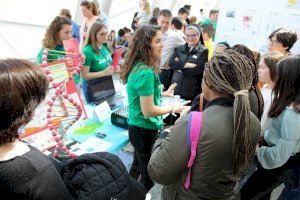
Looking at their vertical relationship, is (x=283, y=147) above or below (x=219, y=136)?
below

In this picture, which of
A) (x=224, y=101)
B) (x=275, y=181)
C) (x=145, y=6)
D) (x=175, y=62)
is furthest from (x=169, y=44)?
(x=145, y=6)

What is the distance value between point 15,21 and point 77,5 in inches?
52.1

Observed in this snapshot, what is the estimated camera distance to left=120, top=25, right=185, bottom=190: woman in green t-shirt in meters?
1.75

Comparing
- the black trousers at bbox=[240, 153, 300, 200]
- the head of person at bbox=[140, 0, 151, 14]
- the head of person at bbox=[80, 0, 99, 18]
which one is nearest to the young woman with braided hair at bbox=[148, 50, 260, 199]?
the black trousers at bbox=[240, 153, 300, 200]

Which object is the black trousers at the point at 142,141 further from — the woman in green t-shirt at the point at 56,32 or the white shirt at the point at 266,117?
the woman in green t-shirt at the point at 56,32

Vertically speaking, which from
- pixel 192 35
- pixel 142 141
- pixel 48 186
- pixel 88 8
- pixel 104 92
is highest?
pixel 88 8

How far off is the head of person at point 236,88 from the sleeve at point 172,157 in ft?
0.63

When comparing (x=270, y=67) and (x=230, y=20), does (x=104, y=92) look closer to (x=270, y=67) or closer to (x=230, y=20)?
(x=270, y=67)

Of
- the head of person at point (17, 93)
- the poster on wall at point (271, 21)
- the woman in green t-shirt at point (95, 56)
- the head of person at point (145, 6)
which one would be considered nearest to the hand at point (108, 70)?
the woman in green t-shirt at point (95, 56)

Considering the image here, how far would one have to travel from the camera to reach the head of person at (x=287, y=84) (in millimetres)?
1675

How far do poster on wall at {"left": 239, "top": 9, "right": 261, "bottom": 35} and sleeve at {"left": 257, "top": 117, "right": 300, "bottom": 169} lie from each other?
2.22 metres

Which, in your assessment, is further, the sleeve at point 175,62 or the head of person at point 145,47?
the sleeve at point 175,62

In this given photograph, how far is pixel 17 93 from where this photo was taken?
2.79 ft

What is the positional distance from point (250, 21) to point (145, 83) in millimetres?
2496
